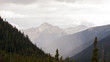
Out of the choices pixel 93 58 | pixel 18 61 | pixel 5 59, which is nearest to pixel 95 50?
pixel 93 58

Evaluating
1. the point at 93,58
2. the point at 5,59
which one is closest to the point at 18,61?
the point at 5,59

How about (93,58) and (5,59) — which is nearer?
(93,58)

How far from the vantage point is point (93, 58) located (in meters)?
42.2

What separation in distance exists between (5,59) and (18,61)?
2748 cm

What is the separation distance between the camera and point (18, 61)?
139 meters

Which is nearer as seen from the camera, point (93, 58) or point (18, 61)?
point (93, 58)

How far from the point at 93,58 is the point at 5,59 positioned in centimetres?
13204

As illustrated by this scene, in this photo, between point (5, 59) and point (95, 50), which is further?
point (5, 59)

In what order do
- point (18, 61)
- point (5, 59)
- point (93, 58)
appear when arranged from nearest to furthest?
point (93, 58) → point (18, 61) → point (5, 59)

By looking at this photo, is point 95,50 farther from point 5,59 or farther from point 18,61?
point 5,59

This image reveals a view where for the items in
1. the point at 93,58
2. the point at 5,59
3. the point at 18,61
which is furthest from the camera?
the point at 5,59

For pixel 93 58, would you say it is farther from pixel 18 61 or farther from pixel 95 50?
pixel 18 61

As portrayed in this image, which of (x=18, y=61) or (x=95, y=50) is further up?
(x=95, y=50)

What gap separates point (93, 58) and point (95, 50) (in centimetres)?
202
